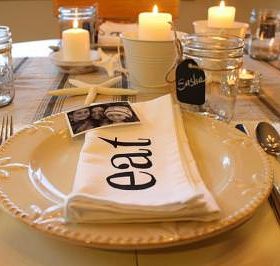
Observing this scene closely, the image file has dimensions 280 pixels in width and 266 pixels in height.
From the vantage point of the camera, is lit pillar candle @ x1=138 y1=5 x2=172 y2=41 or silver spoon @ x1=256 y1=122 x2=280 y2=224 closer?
silver spoon @ x1=256 y1=122 x2=280 y2=224

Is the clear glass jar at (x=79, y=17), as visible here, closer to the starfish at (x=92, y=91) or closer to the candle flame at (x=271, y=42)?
the starfish at (x=92, y=91)

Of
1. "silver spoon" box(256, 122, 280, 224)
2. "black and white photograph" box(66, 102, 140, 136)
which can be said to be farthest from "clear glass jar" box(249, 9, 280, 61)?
"black and white photograph" box(66, 102, 140, 136)

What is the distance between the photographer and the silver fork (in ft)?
2.16

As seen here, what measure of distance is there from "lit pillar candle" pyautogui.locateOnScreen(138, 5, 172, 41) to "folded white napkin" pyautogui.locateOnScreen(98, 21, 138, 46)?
1.20ft

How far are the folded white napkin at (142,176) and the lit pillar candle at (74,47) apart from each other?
485 mm

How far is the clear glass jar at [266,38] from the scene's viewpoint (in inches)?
47.9

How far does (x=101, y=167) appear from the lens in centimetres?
47

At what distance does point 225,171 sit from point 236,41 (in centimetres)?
34

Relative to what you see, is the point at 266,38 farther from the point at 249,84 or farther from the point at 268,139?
the point at 268,139

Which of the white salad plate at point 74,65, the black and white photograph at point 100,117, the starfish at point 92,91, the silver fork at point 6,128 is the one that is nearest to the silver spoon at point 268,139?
the black and white photograph at point 100,117

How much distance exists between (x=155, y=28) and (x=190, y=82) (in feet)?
0.64

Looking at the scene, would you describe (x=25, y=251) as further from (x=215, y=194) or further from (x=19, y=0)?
(x=19, y=0)

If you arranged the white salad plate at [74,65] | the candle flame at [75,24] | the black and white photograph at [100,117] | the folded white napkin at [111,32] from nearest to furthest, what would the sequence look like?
the black and white photograph at [100,117]
the white salad plate at [74,65]
the candle flame at [75,24]
the folded white napkin at [111,32]

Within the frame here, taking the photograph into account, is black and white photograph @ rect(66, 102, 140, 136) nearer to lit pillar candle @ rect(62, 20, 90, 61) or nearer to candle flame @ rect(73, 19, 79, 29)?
lit pillar candle @ rect(62, 20, 90, 61)
